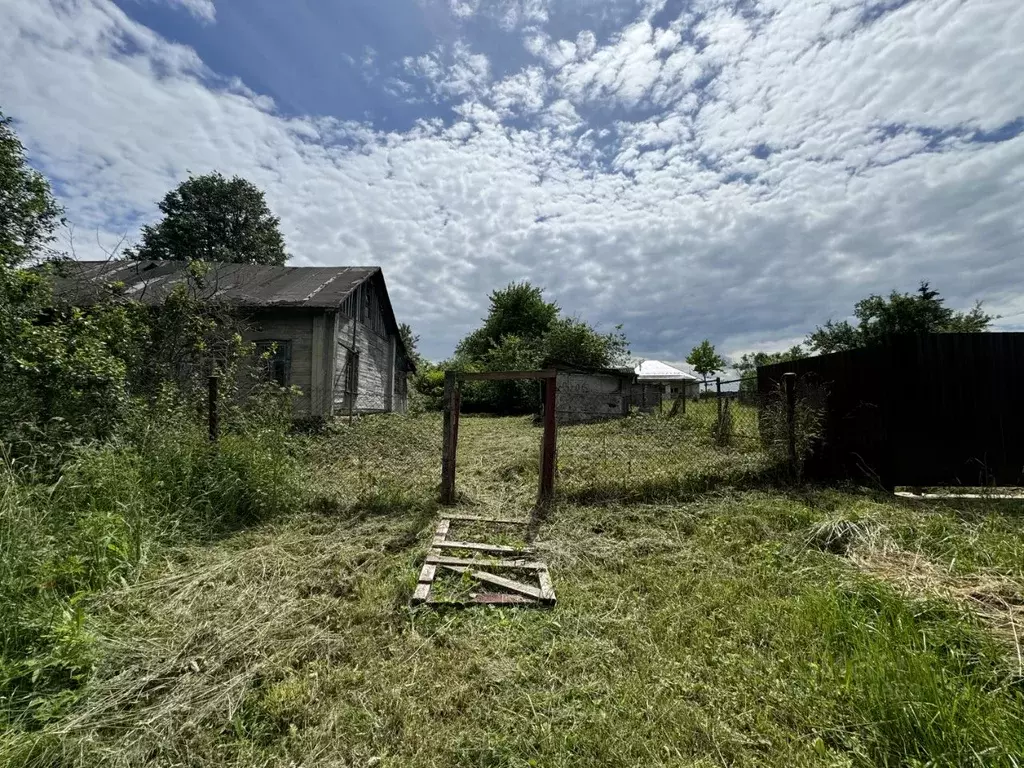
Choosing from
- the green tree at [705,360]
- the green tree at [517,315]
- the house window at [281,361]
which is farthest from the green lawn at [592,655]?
the green tree at [705,360]

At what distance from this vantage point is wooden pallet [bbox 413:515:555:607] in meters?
3.29

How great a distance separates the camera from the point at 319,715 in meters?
2.14

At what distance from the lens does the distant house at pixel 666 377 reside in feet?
102

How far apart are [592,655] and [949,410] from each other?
6353 millimetres

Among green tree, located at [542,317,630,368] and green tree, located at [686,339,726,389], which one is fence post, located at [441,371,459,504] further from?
green tree, located at [686,339,726,389]

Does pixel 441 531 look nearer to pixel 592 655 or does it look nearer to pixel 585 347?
pixel 592 655

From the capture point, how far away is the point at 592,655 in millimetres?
2596

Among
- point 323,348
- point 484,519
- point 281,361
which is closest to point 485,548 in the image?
point 484,519

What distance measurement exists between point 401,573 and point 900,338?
6.84m

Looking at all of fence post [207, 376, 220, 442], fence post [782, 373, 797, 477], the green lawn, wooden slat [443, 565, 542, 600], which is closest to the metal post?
the green lawn

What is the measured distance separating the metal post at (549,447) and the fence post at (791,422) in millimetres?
3351

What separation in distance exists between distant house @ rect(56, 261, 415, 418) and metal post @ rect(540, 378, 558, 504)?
640 cm

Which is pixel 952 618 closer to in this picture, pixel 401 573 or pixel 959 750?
pixel 959 750

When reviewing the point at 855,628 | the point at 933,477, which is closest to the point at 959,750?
the point at 855,628
